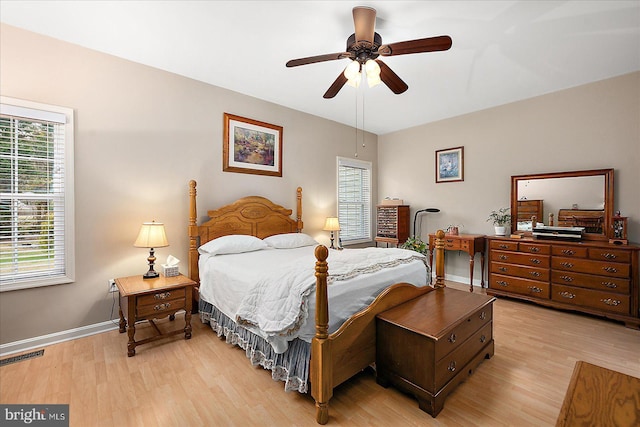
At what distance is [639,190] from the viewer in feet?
10.8

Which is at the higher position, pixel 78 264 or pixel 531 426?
pixel 78 264

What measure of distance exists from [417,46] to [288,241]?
2.60 metres

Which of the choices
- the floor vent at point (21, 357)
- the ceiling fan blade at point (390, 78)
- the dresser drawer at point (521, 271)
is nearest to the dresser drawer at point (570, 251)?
the dresser drawer at point (521, 271)

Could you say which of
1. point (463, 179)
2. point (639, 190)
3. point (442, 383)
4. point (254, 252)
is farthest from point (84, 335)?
point (639, 190)

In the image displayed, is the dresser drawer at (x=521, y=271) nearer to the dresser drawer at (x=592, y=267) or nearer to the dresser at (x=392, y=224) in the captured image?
the dresser drawer at (x=592, y=267)

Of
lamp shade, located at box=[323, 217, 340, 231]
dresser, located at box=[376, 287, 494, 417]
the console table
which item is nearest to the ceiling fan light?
dresser, located at box=[376, 287, 494, 417]

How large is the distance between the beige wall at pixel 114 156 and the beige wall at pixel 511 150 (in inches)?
122

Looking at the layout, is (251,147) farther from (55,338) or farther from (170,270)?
(55,338)

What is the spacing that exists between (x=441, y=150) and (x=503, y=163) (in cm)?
97

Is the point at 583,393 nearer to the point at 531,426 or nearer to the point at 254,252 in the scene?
the point at 531,426

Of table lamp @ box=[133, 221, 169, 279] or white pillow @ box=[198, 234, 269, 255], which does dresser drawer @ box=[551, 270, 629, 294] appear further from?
table lamp @ box=[133, 221, 169, 279]

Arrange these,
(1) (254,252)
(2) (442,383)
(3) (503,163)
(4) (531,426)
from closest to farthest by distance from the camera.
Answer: (4) (531,426) < (2) (442,383) < (1) (254,252) < (3) (503,163)

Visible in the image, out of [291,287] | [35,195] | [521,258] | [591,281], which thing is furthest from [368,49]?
[591,281]

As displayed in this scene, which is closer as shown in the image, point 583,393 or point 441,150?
point 583,393
